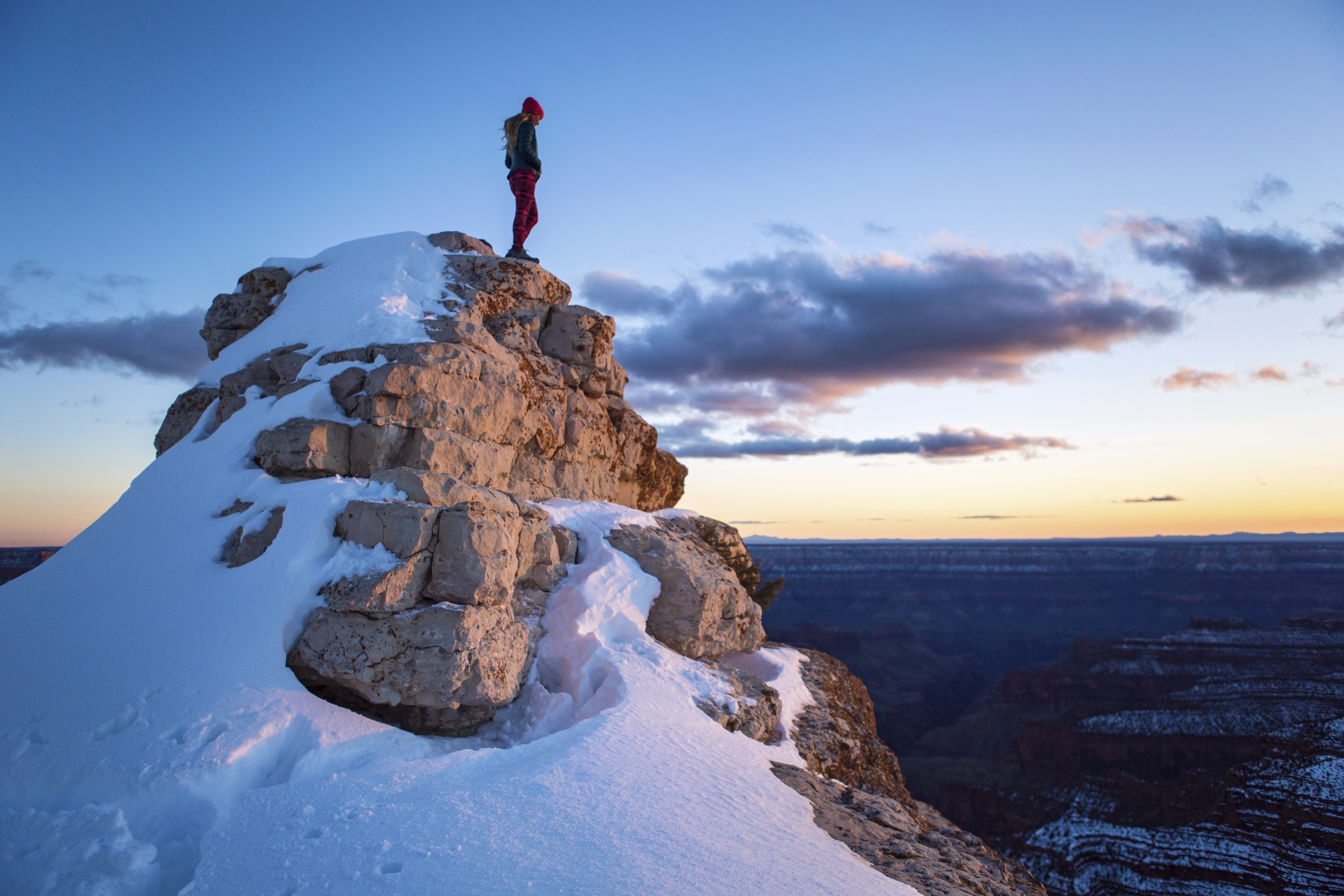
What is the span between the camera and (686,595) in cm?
1056

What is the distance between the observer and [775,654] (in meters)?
14.2

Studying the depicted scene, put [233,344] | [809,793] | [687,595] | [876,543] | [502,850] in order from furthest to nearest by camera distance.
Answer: [876,543]
[233,344]
[687,595]
[809,793]
[502,850]

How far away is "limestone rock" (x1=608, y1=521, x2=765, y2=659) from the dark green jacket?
→ 298 inches

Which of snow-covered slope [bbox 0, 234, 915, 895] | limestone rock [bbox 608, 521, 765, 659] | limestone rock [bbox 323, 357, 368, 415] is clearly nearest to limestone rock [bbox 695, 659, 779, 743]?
snow-covered slope [bbox 0, 234, 915, 895]

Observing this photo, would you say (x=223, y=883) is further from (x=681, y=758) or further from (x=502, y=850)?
(x=681, y=758)

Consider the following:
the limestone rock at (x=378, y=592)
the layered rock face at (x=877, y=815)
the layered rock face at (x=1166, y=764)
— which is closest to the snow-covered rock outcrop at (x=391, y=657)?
the limestone rock at (x=378, y=592)

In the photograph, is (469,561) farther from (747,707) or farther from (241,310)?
(241,310)

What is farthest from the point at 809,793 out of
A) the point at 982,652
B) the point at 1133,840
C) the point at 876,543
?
the point at 876,543

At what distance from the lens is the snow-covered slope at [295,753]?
4191mm

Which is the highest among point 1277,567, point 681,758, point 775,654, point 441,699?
point 441,699

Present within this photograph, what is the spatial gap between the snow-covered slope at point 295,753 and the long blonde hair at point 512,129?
257 inches

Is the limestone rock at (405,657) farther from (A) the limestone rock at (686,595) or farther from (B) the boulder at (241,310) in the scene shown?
(B) the boulder at (241,310)

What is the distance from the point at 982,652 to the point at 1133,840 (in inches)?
3441

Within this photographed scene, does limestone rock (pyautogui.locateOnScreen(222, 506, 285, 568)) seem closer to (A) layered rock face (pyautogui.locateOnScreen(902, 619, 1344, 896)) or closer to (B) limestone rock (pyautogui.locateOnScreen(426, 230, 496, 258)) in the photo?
(B) limestone rock (pyautogui.locateOnScreen(426, 230, 496, 258))
